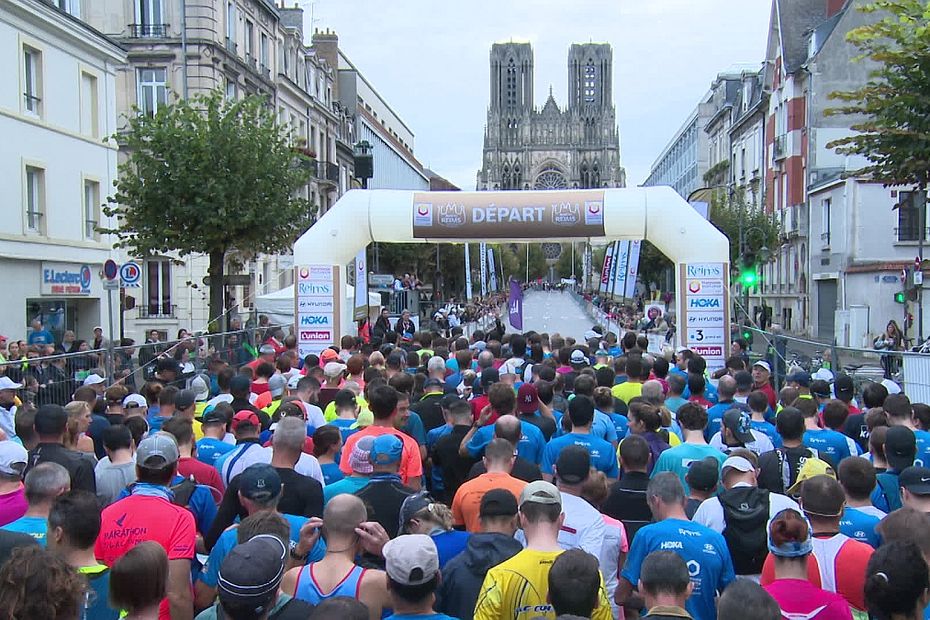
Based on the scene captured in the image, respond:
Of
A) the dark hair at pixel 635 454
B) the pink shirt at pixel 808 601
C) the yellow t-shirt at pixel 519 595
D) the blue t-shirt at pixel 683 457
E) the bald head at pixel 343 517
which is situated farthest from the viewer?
the blue t-shirt at pixel 683 457

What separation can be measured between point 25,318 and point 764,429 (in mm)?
18192

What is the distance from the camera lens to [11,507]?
5027mm

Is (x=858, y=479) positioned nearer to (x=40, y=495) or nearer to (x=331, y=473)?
(x=331, y=473)

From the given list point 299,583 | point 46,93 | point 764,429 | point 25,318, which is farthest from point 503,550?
point 46,93

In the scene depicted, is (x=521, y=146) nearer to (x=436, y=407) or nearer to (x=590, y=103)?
(x=590, y=103)

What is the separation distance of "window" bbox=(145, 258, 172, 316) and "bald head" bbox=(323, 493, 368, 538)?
2811 cm

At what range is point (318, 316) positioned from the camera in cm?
1620

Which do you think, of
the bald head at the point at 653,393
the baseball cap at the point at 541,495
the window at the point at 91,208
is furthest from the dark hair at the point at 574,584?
the window at the point at 91,208

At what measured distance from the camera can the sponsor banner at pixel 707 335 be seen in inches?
609

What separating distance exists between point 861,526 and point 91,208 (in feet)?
75.2

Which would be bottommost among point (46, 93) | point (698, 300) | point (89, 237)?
point (698, 300)

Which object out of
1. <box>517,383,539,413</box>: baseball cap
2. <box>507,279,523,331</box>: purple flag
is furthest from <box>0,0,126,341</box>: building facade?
<box>517,383,539,413</box>: baseball cap

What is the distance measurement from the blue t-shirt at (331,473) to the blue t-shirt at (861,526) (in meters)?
3.01

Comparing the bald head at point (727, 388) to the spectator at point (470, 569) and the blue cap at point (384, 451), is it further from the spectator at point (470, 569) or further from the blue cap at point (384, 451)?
the spectator at point (470, 569)
